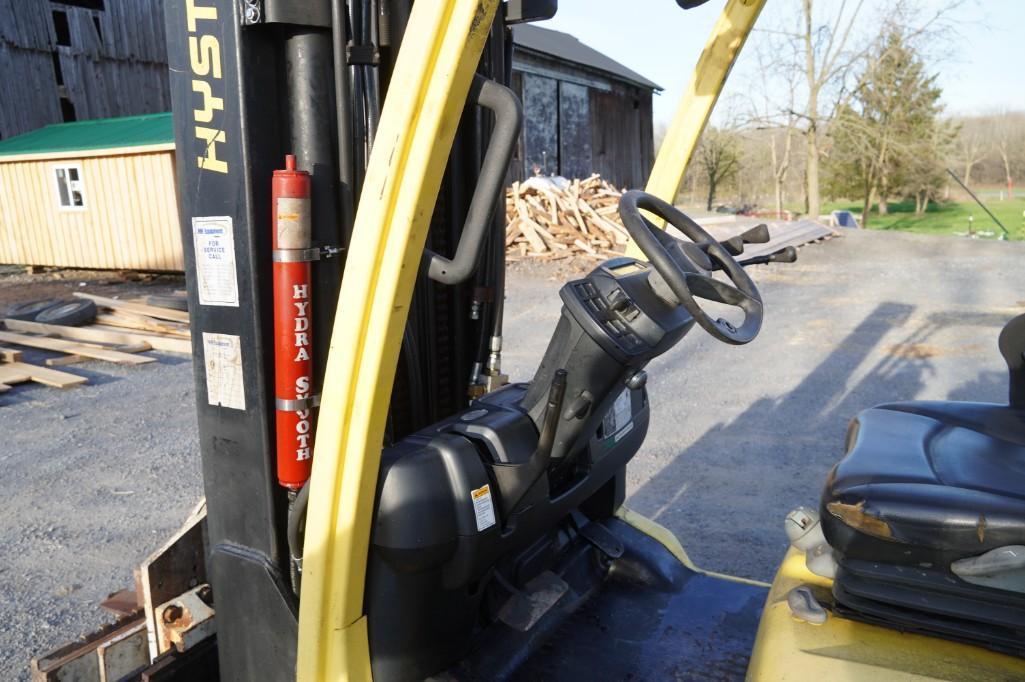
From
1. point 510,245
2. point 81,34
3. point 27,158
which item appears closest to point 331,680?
point 510,245

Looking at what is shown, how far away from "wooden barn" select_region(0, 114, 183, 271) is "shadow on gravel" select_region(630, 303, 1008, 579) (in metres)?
12.7

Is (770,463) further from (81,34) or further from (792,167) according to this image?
(792,167)

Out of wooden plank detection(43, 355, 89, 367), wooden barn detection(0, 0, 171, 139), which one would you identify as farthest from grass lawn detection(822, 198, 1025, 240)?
wooden plank detection(43, 355, 89, 367)

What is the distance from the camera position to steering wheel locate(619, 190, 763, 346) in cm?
204

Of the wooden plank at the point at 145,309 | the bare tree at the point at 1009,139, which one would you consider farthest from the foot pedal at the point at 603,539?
the bare tree at the point at 1009,139

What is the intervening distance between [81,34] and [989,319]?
2204 cm

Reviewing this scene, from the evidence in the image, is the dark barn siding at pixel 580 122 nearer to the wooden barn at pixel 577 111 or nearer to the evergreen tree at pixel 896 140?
the wooden barn at pixel 577 111

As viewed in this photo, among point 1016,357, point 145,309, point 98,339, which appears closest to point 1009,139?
point 145,309

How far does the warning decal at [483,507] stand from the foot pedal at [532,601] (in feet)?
1.72

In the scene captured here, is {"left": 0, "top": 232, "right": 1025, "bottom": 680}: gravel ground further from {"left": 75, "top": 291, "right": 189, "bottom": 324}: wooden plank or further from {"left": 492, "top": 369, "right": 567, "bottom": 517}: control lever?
{"left": 492, "top": 369, "right": 567, "bottom": 517}: control lever

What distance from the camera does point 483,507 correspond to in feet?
7.06

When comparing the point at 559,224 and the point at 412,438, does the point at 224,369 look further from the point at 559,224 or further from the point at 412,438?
the point at 559,224

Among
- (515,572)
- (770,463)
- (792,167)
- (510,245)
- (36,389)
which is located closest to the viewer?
(515,572)

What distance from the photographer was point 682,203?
53.5 meters
